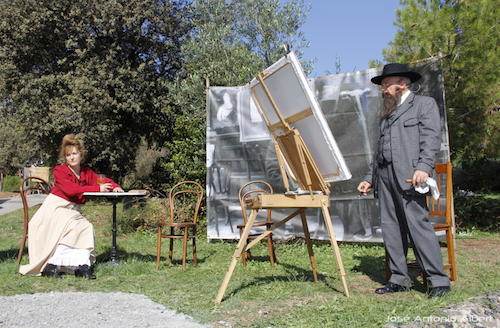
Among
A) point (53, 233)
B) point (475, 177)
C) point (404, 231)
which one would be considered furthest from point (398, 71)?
point (475, 177)

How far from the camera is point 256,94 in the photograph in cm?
349

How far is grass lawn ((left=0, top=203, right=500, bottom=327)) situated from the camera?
2.79 m

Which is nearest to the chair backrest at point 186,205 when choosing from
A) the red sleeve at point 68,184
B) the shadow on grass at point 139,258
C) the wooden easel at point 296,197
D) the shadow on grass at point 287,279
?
the shadow on grass at point 139,258

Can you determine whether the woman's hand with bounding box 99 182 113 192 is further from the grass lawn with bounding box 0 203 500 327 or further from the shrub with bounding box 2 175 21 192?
the shrub with bounding box 2 175 21 192

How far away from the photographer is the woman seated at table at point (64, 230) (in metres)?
4.16

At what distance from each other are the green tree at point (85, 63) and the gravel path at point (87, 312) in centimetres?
723

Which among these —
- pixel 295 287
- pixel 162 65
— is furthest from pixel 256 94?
pixel 162 65

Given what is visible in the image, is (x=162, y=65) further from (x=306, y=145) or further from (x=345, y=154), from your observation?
(x=306, y=145)

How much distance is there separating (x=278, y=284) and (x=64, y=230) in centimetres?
219

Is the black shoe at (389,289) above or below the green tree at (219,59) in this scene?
below

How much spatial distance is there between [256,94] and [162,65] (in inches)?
320

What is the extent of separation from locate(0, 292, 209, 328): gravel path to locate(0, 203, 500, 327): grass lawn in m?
0.15

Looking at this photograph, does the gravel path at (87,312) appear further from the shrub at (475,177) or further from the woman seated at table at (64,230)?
the shrub at (475,177)

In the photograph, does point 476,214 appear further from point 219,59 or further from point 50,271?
point 50,271
